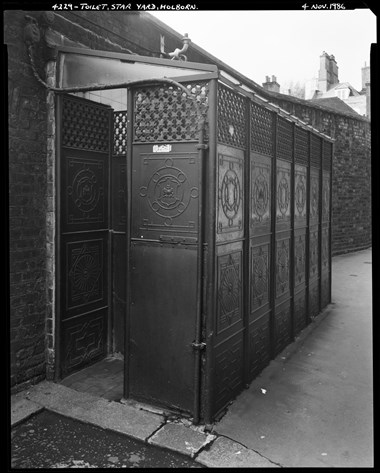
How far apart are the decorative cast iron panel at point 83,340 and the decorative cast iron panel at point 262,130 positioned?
9.70 ft

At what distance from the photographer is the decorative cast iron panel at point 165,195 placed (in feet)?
13.5

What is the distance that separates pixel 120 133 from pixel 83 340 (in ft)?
8.86

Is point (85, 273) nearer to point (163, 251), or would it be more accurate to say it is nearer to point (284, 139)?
point (163, 251)

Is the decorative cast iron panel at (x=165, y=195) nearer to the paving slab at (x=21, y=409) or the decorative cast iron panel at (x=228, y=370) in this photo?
the decorative cast iron panel at (x=228, y=370)

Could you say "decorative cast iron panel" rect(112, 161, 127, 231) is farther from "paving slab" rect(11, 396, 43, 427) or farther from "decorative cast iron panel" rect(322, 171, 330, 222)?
"decorative cast iron panel" rect(322, 171, 330, 222)

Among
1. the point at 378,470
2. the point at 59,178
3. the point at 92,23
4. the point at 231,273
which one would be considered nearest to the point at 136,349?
the point at 231,273

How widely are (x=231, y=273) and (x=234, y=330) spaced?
25.3 inches

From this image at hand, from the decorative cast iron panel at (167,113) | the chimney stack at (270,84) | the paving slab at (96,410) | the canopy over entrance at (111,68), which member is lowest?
the paving slab at (96,410)

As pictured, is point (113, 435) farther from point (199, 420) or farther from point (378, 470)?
point (378, 470)

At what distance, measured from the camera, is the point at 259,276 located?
17.8 ft

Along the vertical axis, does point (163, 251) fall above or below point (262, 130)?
below

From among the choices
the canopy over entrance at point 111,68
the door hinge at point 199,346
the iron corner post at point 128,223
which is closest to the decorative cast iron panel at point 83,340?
the iron corner post at point 128,223

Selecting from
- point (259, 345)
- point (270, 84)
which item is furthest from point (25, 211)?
point (270, 84)

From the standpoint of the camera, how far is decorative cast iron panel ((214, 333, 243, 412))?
14.2 ft
